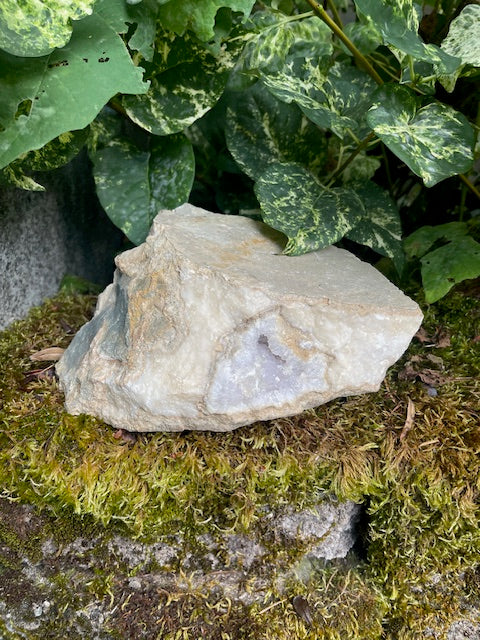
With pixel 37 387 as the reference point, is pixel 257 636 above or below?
below

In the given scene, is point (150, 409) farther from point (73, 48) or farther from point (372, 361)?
point (73, 48)

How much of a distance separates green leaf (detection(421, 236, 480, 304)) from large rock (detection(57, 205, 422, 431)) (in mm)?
191

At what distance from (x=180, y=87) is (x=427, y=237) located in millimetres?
698

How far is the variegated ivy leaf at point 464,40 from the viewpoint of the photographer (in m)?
0.97

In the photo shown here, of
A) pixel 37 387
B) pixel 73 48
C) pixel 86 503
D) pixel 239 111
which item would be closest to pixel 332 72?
pixel 239 111

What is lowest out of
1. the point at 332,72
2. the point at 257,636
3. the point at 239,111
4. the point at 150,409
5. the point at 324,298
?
the point at 257,636

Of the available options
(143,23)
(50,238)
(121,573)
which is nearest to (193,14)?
(143,23)

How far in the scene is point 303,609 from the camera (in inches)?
39.5

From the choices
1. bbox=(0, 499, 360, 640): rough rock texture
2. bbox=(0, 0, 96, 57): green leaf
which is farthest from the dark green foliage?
bbox=(0, 499, 360, 640): rough rock texture

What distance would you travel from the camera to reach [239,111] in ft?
4.28

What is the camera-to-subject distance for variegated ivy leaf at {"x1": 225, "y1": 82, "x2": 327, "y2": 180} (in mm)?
1277

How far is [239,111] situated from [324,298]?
0.64 metres

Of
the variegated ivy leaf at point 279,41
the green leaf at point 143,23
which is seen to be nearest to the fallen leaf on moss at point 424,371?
the variegated ivy leaf at point 279,41

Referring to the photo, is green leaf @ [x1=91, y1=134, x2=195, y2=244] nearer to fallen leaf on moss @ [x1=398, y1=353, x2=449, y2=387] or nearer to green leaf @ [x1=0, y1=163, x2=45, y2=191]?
green leaf @ [x1=0, y1=163, x2=45, y2=191]
